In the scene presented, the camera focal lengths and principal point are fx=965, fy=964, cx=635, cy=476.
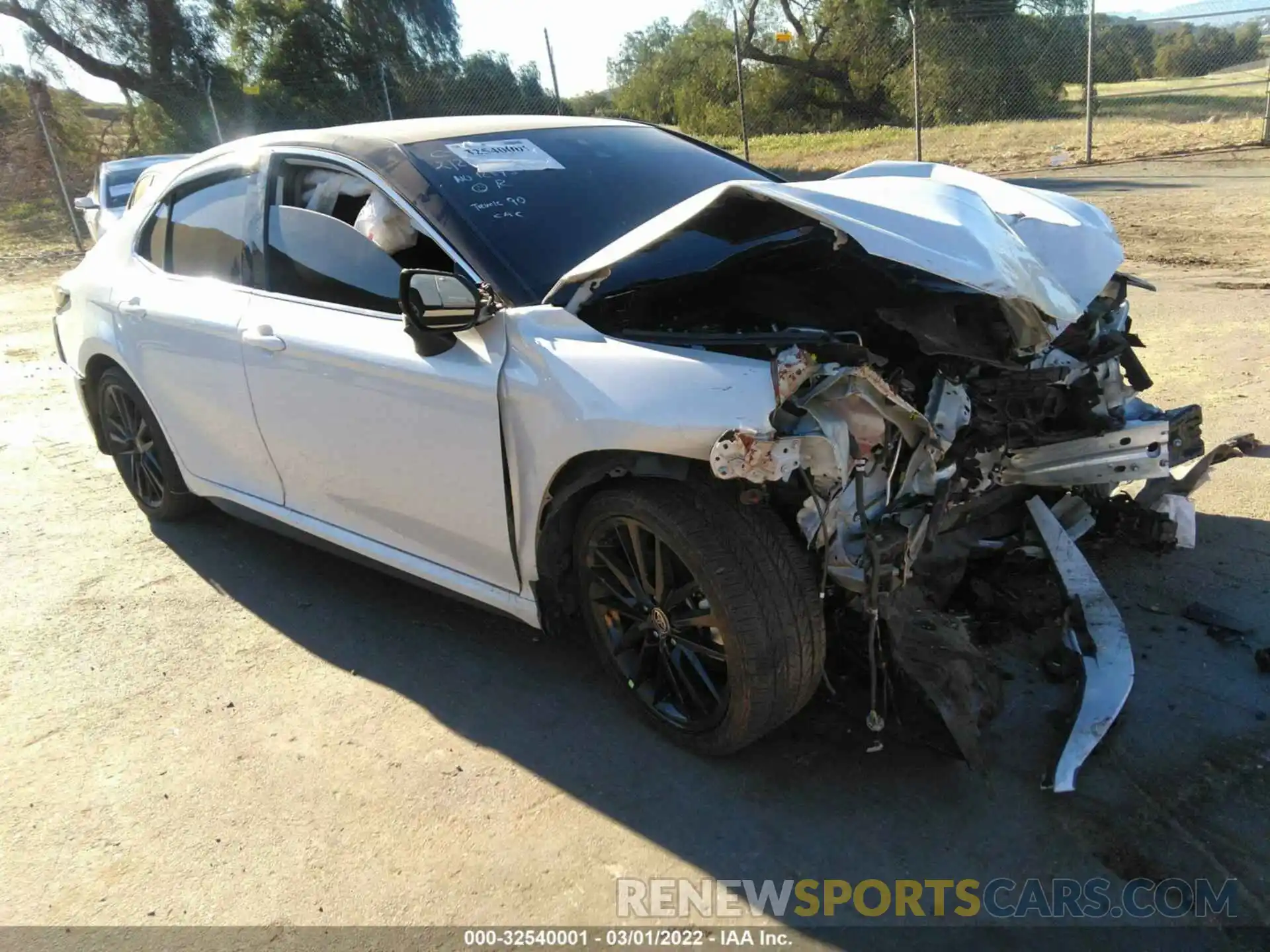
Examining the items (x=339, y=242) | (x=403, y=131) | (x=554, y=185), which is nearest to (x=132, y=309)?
(x=339, y=242)

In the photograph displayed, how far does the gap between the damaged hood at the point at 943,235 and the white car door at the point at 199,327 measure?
163cm

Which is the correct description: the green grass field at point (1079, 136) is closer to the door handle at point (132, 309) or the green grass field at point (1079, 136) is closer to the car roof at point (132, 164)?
the car roof at point (132, 164)

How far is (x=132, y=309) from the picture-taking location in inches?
169

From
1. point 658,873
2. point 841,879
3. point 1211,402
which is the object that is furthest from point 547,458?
point 1211,402

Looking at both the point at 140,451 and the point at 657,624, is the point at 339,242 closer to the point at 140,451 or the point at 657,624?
the point at 657,624

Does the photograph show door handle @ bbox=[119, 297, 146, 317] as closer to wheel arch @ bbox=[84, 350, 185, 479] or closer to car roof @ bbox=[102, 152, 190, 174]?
wheel arch @ bbox=[84, 350, 185, 479]

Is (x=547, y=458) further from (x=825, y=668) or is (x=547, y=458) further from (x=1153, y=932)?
(x=1153, y=932)

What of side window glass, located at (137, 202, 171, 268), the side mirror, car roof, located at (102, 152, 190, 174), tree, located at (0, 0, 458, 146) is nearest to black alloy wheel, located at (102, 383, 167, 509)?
side window glass, located at (137, 202, 171, 268)

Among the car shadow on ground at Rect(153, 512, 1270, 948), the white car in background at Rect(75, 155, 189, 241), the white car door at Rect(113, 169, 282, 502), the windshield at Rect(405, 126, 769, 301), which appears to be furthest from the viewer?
the white car in background at Rect(75, 155, 189, 241)

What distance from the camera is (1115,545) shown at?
12.6 ft

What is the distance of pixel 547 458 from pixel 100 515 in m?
3.59

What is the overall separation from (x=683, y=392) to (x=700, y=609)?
0.63m

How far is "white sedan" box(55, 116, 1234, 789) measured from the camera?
257 centimetres

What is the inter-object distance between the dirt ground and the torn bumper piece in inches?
3.5
